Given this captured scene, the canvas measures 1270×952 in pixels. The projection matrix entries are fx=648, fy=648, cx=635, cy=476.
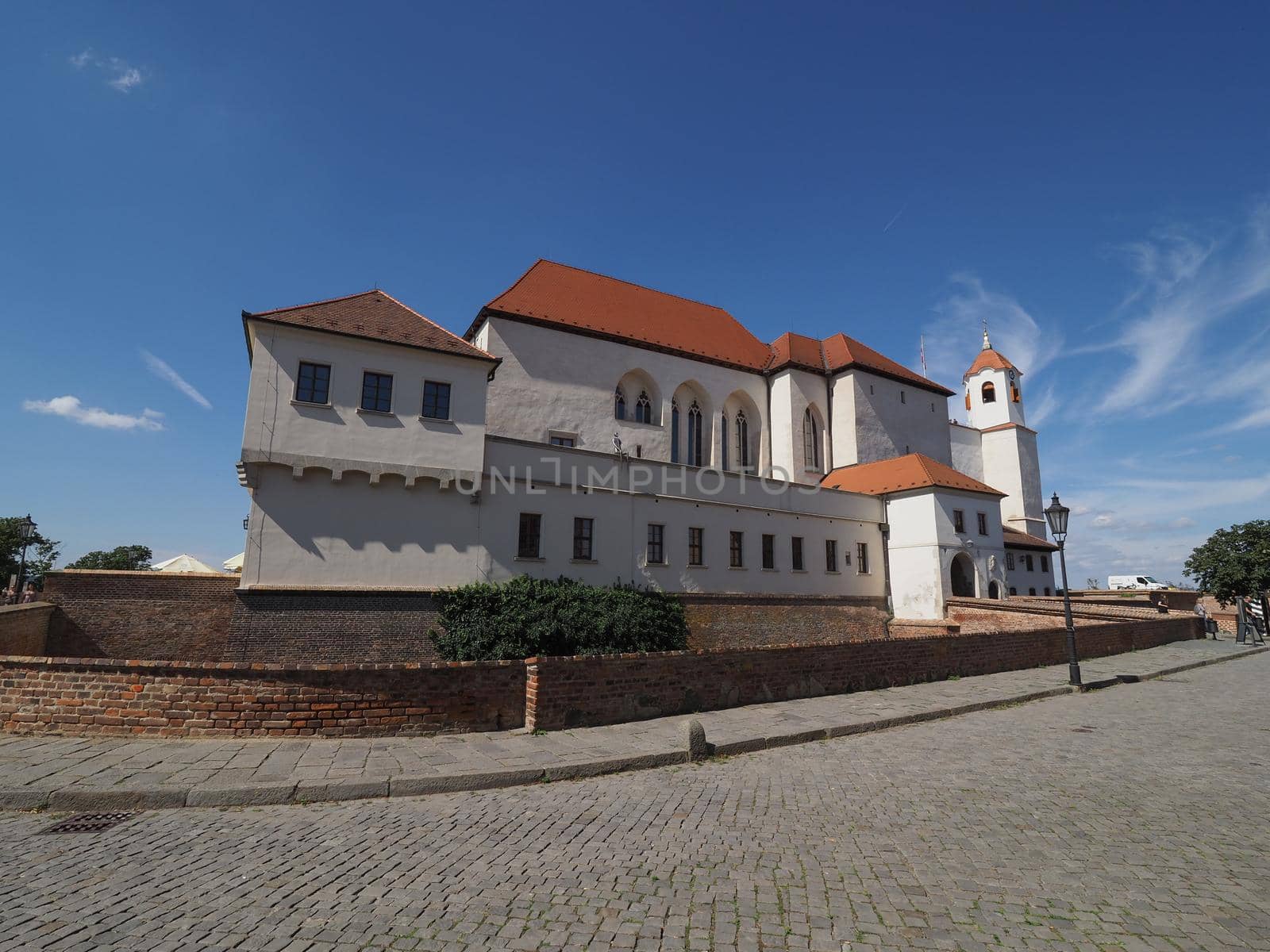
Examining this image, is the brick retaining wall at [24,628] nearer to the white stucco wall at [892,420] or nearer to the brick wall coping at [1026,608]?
the brick wall coping at [1026,608]

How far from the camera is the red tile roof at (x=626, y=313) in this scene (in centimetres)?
2914

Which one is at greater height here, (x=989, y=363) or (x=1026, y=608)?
(x=989, y=363)

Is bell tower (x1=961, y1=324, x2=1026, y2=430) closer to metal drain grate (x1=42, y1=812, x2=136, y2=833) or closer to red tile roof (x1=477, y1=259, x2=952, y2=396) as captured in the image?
red tile roof (x1=477, y1=259, x2=952, y2=396)

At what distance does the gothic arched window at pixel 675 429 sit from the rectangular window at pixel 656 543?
8.47 meters

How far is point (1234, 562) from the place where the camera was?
3431 cm

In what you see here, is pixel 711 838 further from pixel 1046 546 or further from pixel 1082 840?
pixel 1046 546

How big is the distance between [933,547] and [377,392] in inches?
942

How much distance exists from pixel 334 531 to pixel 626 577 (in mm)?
9531

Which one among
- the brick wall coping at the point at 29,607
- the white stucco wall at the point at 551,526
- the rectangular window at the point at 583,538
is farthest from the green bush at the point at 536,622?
the brick wall coping at the point at 29,607

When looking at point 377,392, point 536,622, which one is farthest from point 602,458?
point 377,392

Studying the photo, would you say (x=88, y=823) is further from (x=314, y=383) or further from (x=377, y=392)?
(x=377, y=392)

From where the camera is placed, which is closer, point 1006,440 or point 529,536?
point 529,536

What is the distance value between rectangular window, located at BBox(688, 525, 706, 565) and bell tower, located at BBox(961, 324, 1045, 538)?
3300 cm

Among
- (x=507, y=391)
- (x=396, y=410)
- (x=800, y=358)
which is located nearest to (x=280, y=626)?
(x=396, y=410)
